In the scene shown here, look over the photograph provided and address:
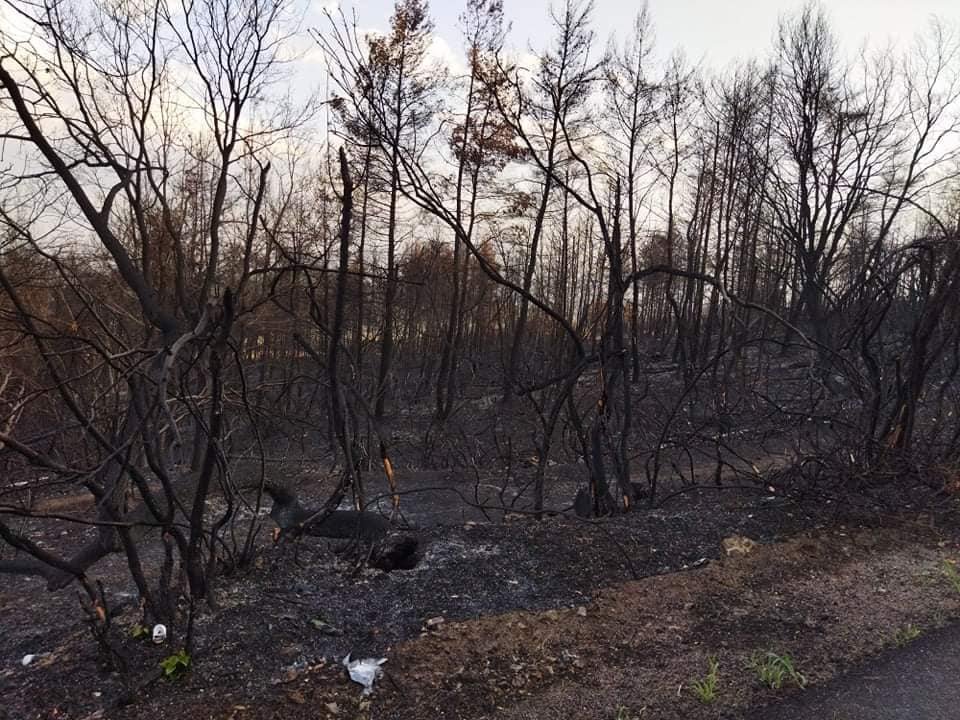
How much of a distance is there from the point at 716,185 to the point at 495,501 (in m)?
17.2

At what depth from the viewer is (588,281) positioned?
27391mm

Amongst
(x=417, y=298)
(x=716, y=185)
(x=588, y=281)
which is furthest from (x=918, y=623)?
(x=588, y=281)

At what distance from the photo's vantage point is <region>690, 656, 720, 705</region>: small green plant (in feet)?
9.17

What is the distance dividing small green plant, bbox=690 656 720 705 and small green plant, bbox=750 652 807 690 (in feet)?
0.63

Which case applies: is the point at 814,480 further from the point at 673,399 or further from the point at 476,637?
the point at 673,399

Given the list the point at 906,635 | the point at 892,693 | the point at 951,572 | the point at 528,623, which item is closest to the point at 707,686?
the point at 892,693

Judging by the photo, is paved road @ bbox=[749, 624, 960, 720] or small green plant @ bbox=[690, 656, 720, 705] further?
small green plant @ bbox=[690, 656, 720, 705]

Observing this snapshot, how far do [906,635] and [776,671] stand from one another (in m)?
0.92

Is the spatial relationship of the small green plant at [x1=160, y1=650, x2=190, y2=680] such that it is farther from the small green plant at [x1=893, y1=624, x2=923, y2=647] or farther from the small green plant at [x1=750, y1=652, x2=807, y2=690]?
the small green plant at [x1=893, y1=624, x2=923, y2=647]

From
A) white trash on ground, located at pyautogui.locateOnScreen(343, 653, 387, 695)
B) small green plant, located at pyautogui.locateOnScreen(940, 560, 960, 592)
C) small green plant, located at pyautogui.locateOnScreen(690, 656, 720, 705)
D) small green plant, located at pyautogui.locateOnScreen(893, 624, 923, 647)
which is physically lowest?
white trash on ground, located at pyautogui.locateOnScreen(343, 653, 387, 695)

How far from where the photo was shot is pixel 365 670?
2994 mm

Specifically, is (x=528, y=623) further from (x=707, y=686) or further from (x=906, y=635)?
(x=906, y=635)

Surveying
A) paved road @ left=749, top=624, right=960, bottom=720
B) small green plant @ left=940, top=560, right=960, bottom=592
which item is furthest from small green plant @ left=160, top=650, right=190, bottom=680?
small green plant @ left=940, top=560, right=960, bottom=592

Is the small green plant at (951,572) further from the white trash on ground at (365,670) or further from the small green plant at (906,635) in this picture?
the white trash on ground at (365,670)
